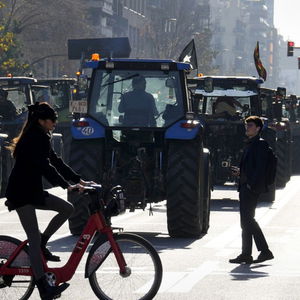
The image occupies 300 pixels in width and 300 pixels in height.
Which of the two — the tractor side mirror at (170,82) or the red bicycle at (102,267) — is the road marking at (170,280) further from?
the tractor side mirror at (170,82)

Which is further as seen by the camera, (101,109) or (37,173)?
(101,109)

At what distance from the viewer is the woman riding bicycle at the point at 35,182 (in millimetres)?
10617

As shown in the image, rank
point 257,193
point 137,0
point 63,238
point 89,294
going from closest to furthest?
point 89,294
point 257,193
point 63,238
point 137,0

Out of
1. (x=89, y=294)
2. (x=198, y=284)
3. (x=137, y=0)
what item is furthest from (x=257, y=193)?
(x=137, y=0)

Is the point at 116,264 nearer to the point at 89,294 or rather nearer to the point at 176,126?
the point at 89,294

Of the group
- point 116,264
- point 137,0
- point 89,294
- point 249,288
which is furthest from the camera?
point 137,0

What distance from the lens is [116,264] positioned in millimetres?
10648

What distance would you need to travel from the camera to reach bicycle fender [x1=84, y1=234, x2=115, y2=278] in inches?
419

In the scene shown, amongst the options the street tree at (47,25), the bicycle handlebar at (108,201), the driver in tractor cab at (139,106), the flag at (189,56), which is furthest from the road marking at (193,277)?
the street tree at (47,25)

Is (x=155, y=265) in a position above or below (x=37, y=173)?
below

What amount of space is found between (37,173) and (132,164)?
7.08m

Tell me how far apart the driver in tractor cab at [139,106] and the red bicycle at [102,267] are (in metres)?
7.28

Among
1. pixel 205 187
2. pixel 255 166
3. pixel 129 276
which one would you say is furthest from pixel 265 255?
pixel 129 276

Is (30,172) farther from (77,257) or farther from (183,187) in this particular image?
(183,187)
